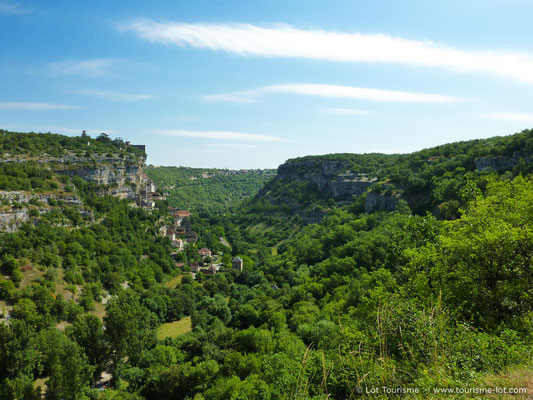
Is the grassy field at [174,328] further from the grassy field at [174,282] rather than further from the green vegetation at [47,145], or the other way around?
the green vegetation at [47,145]

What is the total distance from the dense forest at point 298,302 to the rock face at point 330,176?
1069 cm

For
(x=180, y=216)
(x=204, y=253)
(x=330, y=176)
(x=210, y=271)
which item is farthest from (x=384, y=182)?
(x=180, y=216)

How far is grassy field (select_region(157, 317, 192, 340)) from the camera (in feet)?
117

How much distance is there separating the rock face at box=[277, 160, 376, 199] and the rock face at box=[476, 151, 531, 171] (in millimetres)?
33210

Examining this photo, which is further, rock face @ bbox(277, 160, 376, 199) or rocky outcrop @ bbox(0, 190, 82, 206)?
rock face @ bbox(277, 160, 376, 199)

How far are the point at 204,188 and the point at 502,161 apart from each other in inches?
5144

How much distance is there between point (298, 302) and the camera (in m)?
32.8

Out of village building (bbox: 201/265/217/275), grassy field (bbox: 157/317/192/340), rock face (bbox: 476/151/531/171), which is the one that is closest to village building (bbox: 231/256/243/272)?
village building (bbox: 201/265/217/275)

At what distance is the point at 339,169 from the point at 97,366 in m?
81.7

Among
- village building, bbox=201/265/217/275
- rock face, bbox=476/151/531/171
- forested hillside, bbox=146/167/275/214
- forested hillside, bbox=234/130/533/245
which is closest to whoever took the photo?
rock face, bbox=476/151/531/171

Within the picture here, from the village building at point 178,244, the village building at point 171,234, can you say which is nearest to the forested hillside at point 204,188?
the village building at point 171,234

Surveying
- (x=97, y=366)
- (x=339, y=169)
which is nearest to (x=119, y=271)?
(x=97, y=366)

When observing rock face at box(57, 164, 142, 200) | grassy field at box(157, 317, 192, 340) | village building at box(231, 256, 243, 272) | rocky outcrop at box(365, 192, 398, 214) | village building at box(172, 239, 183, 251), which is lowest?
grassy field at box(157, 317, 192, 340)

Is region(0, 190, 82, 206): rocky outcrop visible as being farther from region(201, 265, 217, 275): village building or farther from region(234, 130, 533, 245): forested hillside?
region(234, 130, 533, 245): forested hillside
